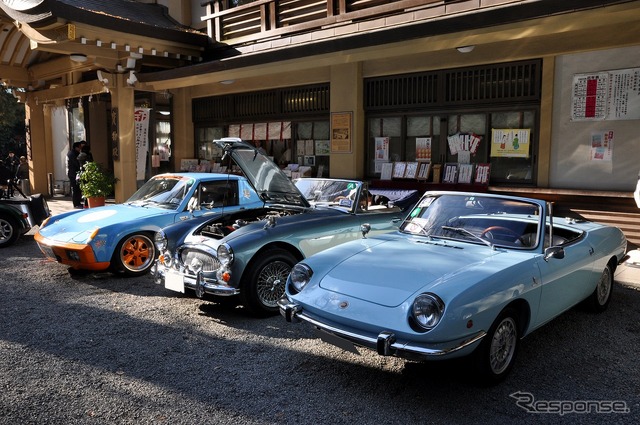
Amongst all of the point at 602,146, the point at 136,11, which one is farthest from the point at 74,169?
the point at 602,146

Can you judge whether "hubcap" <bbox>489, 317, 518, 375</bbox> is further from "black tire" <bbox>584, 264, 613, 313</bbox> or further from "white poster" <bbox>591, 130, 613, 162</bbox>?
"white poster" <bbox>591, 130, 613, 162</bbox>

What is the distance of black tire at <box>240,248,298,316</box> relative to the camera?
4672 mm

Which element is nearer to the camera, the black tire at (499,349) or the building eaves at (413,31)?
the black tire at (499,349)

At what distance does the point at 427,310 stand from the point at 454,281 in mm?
305

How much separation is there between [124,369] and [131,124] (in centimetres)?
873

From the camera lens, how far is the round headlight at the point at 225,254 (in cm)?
454

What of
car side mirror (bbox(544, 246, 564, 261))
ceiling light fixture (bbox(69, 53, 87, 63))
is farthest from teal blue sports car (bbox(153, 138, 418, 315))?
ceiling light fixture (bbox(69, 53, 87, 63))

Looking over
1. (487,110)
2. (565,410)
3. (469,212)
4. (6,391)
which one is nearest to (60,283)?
(6,391)

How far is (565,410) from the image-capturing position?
3115 millimetres

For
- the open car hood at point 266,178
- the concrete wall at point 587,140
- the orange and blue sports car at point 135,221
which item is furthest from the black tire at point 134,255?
the concrete wall at point 587,140

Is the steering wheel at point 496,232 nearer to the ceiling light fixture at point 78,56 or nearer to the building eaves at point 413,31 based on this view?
the building eaves at point 413,31

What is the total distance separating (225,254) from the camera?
4566 mm

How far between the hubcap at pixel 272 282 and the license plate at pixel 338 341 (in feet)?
4.95

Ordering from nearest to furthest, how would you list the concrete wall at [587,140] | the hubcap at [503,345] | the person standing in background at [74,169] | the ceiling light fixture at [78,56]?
1. the hubcap at [503,345]
2. the concrete wall at [587,140]
3. the ceiling light fixture at [78,56]
4. the person standing in background at [74,169]
